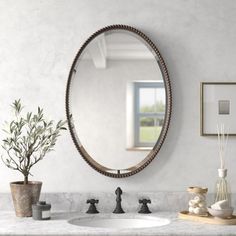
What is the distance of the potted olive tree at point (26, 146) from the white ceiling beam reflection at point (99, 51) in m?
0.41

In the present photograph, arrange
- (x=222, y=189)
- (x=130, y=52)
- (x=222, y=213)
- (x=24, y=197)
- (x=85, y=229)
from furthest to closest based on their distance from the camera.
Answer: (x=130, y=52), (x=222, y=189), (x=24, y=197), (x=222, y=213), (x=85, y=229)

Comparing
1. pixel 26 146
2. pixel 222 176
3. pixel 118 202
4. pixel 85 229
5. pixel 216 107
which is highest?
pixel 216 107

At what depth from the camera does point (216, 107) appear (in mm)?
3197

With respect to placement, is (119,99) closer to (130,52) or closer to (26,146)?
(130,52)

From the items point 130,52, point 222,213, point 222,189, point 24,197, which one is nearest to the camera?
point 222,213

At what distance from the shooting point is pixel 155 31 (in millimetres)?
3195

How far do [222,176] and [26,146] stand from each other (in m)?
1.12

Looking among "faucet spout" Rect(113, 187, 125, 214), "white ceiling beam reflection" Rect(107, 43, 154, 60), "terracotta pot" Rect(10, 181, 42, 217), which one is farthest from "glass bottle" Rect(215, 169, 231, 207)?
"terracotta pot" Rect(10, 181, 42, 217)

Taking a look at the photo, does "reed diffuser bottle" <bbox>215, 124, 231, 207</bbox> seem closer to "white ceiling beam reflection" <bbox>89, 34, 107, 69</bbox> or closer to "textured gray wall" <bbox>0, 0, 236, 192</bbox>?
"textured gray wall" <bbox>0, 0, 236, 192</bbox>

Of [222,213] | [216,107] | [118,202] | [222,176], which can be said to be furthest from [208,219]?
[216,107]

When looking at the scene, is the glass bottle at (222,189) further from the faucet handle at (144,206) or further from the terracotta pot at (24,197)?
the terracotta pot at (24,197)

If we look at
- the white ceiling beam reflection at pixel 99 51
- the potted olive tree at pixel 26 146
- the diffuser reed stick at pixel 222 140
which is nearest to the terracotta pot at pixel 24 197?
the potted olive tree at pixel 26 146

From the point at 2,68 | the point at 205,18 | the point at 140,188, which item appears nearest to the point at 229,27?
Answer: the point at 205,18

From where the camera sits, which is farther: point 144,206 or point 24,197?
point 144,206
